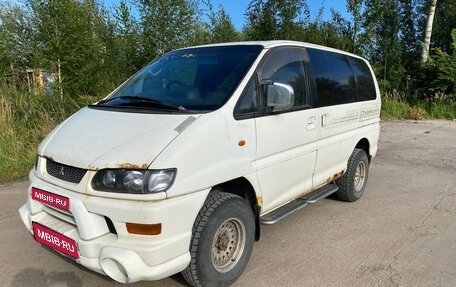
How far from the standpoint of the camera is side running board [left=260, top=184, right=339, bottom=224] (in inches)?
142

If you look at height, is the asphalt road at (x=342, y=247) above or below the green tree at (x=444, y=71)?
below

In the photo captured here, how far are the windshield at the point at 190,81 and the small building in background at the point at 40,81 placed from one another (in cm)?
569

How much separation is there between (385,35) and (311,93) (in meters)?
15.7

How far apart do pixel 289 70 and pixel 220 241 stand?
1.83 m

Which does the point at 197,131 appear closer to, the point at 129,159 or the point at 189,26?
the point at 129,159

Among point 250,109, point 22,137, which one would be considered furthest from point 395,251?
point 22,137

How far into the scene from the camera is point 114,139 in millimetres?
2832

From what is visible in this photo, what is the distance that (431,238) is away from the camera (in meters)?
4.13

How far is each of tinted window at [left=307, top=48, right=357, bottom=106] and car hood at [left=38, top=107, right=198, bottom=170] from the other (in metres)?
1.90

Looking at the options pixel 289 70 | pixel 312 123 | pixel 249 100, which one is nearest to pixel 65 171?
pixel 249 100

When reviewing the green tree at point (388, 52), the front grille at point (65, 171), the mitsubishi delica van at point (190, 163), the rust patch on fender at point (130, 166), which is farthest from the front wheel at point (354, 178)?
the green tree at point (388, 52)

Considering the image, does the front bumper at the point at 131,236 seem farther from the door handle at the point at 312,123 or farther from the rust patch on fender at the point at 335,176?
the rust patch on fender at the point at 335,176

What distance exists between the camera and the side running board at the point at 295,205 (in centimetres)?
362

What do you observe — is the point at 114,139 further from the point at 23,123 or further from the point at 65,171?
the point at 23,123
